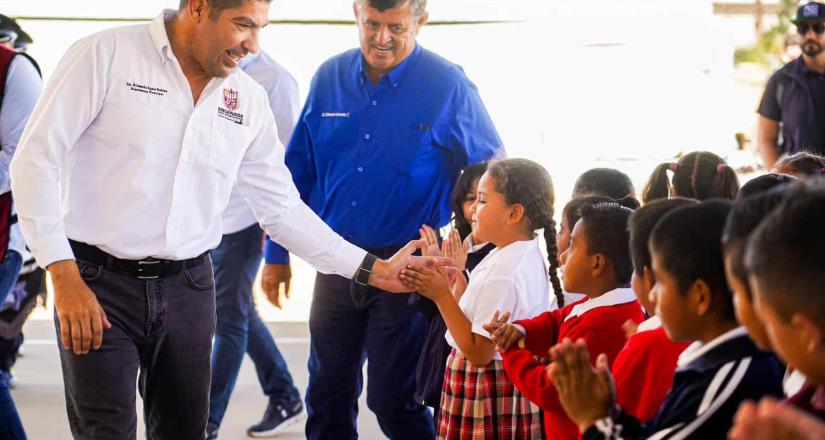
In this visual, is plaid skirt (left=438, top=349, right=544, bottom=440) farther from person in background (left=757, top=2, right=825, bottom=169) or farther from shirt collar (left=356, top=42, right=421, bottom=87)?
person in background (left=757, top=2, right=825, bottom=169)

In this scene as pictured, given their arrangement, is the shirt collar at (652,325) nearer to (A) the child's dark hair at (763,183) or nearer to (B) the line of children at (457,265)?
(A) the child's dark hair at (763,183)

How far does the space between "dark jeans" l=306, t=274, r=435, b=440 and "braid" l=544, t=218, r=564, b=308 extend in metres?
0.55

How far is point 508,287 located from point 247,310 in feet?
6.24

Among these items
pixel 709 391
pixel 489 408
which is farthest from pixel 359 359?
pixel 709 391

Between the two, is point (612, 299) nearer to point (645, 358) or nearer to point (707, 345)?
point (645, 358)

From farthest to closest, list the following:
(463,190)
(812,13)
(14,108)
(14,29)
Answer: (812,13) → (14,29) → (463,190) → (14,108)

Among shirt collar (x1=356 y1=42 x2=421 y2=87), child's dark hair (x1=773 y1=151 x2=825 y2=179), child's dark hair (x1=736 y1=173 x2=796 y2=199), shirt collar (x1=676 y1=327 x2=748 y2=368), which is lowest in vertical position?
child's dark hair (x1=773 y1=151 x2=825 y2=179)

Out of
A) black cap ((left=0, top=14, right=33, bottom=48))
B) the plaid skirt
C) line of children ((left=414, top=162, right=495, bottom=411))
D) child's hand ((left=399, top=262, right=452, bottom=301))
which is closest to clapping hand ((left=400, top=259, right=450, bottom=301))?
child's hand ((left=399, top=262, right=452, bottom=301))

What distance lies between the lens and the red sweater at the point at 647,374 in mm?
2096

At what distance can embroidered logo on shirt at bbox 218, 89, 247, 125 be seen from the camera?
2.89 meters

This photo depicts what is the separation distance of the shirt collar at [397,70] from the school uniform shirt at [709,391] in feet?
6.86

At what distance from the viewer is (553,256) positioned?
328cm

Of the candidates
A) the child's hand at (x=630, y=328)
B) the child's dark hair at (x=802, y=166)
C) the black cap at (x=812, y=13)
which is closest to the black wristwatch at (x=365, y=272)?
the child's hand at (x=630, y=328)

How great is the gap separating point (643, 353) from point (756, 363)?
14.5 inches
